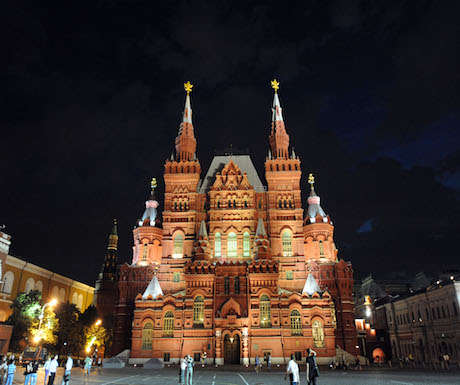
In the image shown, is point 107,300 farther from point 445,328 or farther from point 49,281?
point 445,328

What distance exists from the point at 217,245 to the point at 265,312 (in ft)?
39.9

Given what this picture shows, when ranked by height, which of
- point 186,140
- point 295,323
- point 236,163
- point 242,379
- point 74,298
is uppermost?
point 186,140

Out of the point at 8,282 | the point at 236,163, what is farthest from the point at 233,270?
the point at 8,282

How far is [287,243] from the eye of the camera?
177 ft

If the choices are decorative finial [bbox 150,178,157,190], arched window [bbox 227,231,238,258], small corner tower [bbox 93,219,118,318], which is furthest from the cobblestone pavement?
small corner tower [bbox 93,219,118,318]

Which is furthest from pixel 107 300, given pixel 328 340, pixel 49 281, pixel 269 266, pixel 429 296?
pixel 429 296

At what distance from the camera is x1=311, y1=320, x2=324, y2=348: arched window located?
45750 millimetres

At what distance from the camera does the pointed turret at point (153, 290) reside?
48750 millimetres

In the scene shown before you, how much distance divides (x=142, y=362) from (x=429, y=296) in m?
41.5

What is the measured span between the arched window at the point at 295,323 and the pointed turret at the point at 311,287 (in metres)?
2.93

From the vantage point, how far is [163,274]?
5288 centimetres

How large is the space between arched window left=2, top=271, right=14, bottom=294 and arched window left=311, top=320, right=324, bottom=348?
44.7m

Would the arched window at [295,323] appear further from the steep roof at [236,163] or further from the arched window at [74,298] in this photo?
the arched window at [74,298]

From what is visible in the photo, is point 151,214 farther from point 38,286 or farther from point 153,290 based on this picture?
point 38,286
